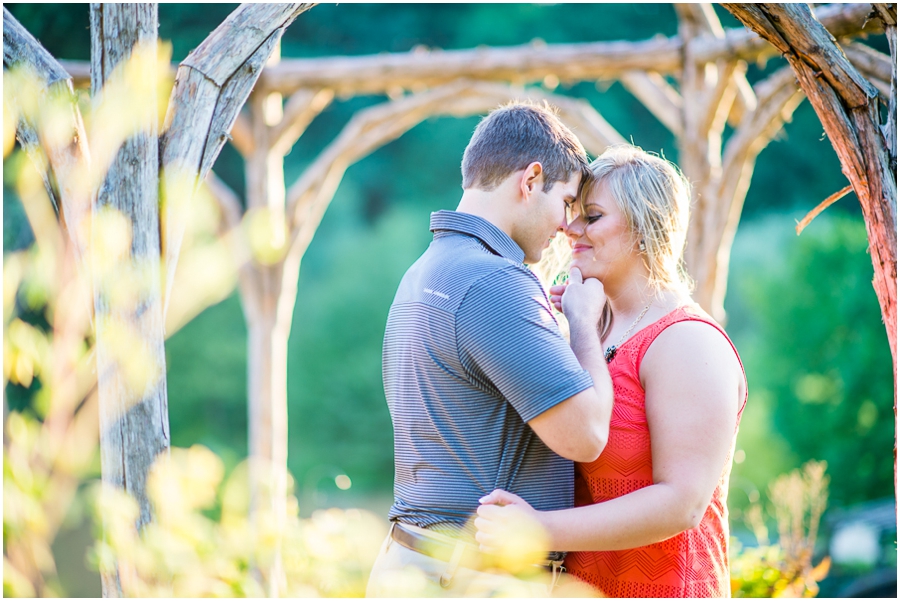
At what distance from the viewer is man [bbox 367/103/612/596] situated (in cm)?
135

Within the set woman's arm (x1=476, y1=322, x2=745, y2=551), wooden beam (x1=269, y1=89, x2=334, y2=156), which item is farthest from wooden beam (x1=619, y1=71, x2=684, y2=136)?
woman's arm (x1=476, y1=322, x2=745, y2=551)

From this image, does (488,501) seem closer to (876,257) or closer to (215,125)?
(215,125)

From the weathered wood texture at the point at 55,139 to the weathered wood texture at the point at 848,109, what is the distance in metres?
1.54

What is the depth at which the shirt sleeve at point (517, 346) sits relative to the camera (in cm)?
132

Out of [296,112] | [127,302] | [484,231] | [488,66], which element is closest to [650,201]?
[484,231]

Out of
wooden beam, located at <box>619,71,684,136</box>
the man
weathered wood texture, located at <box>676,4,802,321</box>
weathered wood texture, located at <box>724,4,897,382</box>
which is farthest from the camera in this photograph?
wooden beam, located at <box>619,71,684,136</box>

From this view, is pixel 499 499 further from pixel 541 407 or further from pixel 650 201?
pixel 650 201

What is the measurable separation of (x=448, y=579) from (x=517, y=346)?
0.50 metres

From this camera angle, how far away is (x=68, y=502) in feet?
4.54

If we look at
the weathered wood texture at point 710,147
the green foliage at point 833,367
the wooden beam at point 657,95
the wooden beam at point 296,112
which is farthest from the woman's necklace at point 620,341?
the green foliage at point 833,367

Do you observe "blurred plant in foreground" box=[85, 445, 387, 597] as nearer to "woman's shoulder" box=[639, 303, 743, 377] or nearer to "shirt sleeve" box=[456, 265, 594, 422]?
"shirt sleeve" box=[456, 265, 594, 422]

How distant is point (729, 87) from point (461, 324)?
3450 mm

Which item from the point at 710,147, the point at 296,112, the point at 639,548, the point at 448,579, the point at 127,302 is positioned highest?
the point at 296,112

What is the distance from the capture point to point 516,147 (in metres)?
1.59
